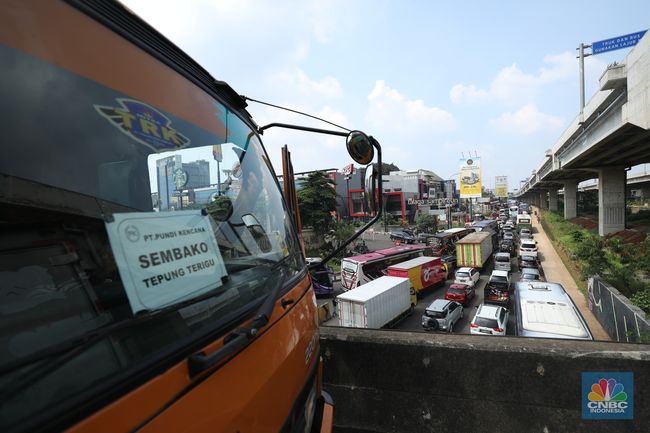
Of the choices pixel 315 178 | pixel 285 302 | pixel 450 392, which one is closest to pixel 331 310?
pixel 315 178

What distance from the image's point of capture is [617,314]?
10.9 meters

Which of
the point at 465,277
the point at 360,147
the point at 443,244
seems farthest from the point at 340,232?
the point at 360,147

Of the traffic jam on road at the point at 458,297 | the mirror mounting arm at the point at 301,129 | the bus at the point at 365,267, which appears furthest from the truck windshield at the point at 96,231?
the bus at the point at 365,267

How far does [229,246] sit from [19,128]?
32.8 inches

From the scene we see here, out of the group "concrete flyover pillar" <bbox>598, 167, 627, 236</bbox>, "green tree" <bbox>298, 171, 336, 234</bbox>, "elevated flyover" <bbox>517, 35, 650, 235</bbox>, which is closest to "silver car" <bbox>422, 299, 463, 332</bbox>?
"elevated flyover" <bbox>517, 35, 650, 235</bbox>

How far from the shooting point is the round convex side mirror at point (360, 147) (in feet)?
8.12

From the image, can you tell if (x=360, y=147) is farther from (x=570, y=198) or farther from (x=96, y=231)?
(x=570, y=198)

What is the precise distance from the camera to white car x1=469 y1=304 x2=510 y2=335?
11.9 metres

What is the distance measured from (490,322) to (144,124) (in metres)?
13.2

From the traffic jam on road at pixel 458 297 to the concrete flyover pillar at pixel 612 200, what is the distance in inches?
201

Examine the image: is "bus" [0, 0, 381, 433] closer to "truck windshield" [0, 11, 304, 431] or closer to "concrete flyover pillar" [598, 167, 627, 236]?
"truck windshield" [0, 11, 304, 431]

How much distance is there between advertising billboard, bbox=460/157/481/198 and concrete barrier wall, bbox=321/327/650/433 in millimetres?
44768

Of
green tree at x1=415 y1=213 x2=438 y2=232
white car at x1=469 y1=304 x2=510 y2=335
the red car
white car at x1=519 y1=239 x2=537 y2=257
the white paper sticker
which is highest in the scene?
the white paper sticker

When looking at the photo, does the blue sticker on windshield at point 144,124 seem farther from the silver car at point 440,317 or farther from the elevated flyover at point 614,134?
the silver car at point 440,317
